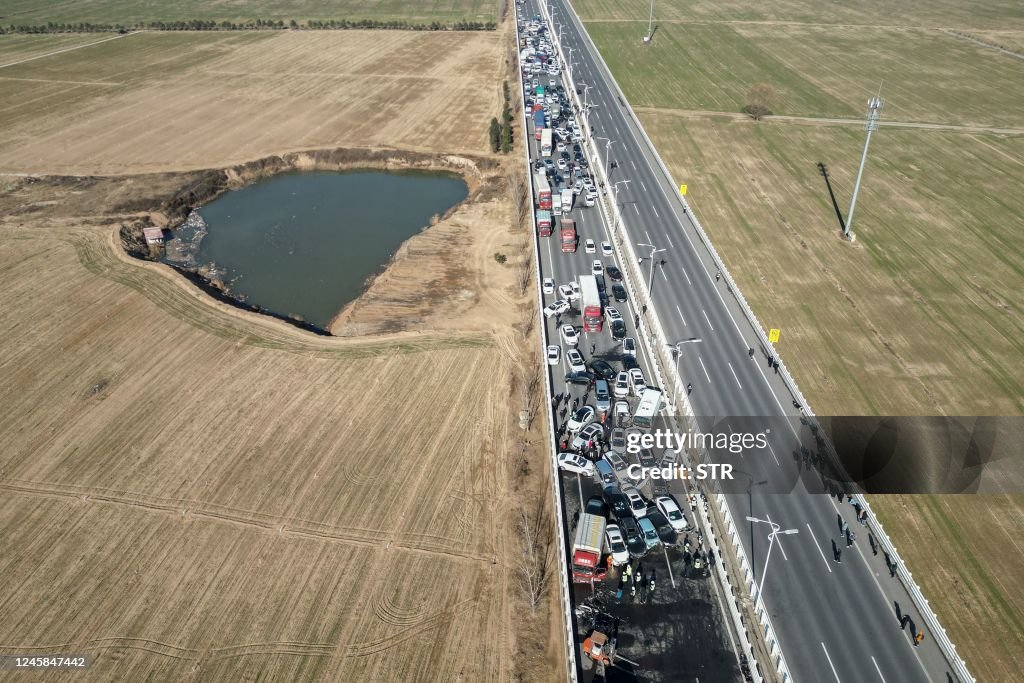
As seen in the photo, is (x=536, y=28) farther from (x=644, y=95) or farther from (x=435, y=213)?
(x=435, y=213)

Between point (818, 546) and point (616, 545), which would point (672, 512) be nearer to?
point (616, 545)

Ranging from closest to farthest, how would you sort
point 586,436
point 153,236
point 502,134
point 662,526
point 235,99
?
point 662,526, point 586,436, point 153,236, point 502,134, point 235,99

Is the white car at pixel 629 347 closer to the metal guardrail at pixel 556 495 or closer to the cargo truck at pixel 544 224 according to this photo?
the metal guardrail at pixel 556 495

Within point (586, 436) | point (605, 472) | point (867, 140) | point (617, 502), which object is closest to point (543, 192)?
point (867, 140)

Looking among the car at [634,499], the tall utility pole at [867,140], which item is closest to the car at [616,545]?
the car at [634,499]

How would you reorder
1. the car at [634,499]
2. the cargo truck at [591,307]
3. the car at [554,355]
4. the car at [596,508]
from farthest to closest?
the cargo truck at [591,307] < the car at [554,355] < the car at [596,508] < the car at [634,499]

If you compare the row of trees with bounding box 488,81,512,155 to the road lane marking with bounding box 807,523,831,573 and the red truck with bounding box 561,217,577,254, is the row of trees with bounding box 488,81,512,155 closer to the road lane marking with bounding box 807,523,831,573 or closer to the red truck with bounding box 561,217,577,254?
the red truck with bounding box 561,217,577,254
